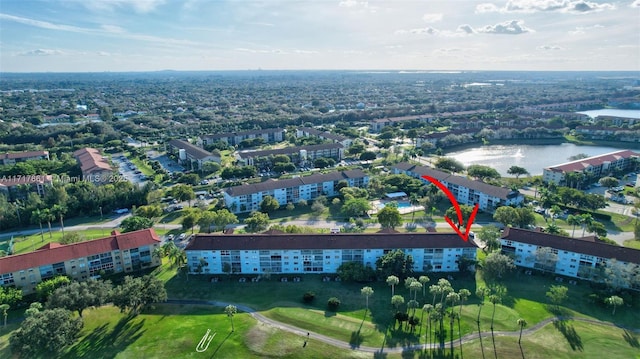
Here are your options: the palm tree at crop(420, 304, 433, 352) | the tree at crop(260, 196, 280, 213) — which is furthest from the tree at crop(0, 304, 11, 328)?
the palm tree at crop(420, 304, 433, 352)

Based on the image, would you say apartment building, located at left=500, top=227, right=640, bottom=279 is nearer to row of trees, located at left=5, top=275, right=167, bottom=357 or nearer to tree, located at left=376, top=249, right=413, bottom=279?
tree, located at left=376, top=249, right=413, bottom=279

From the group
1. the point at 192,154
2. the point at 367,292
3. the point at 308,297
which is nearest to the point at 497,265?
the point at 367,292

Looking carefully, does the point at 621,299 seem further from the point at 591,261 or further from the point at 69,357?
the point at 69,357

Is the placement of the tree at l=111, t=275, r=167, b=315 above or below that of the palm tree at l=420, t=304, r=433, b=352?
above

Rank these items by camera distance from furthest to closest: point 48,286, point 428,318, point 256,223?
point 256,223 → point 48,286 → point 428,318

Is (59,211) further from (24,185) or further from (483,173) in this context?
(483,173)
